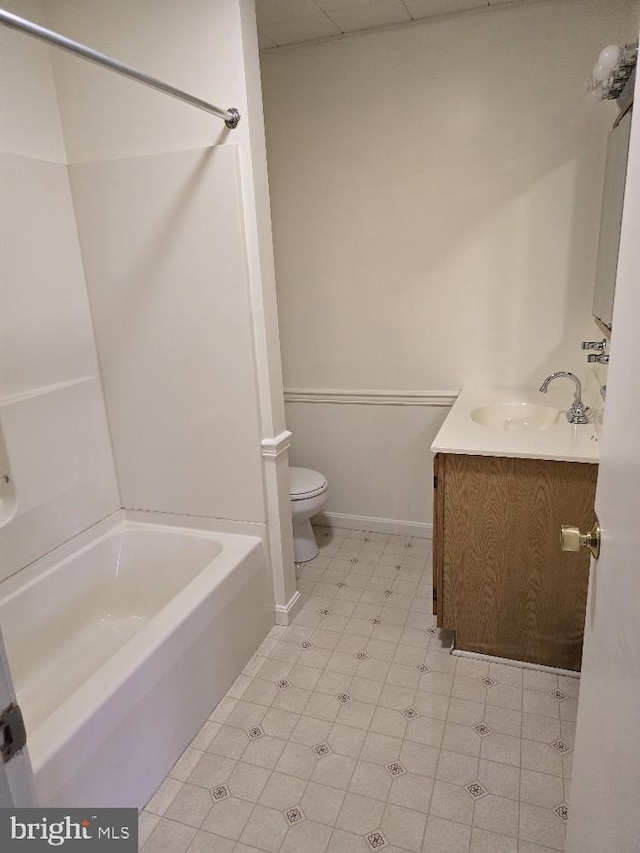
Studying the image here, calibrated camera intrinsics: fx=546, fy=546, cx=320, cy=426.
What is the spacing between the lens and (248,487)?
2.19m

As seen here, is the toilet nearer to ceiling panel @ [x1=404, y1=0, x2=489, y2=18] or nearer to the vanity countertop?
the vanity countertop

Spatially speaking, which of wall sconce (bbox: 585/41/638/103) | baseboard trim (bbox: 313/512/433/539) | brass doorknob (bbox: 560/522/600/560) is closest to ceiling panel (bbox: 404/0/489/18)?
wall sconce (bbox: 585/41/638/103)

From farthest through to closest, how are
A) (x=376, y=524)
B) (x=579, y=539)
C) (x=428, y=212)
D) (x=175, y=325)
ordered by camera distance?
(x=376, y=524), (x=428, y=212), (x=175, y=325), (x=579, y=539)

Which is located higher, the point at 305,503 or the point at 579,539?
the point at 579,539

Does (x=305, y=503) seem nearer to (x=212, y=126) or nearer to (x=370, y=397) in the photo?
(x=370, y=397)

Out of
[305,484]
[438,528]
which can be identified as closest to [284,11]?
[305,484]

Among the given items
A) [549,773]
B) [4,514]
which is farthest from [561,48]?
[4,514]

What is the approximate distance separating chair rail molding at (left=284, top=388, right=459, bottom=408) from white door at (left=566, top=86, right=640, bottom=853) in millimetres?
1813

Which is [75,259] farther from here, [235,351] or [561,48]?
[561,48]

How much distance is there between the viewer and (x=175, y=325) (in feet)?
6.91

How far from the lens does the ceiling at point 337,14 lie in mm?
2201

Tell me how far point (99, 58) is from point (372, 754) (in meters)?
2.15

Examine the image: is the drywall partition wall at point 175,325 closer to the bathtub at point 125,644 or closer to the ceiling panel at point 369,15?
the bathtub at point 125,644

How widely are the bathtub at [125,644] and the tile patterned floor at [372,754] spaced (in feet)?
0.44
